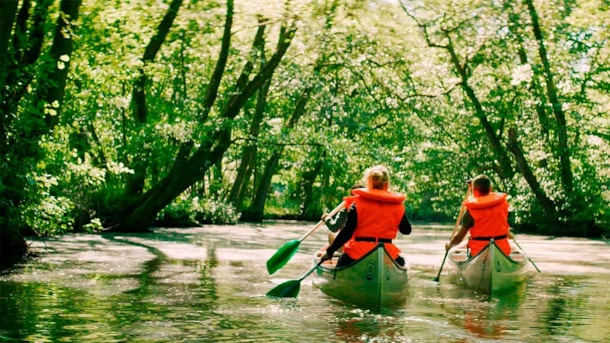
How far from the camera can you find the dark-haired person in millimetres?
11906

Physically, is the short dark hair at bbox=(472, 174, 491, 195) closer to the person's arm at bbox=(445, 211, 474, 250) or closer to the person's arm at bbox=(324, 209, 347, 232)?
the person's arm at bbox=(445, 211, 474, 250)

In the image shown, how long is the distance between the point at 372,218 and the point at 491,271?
7.89 ft

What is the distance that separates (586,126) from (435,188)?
599 inches

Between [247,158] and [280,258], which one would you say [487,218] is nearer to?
[280,258]

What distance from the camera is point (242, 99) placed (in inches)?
909

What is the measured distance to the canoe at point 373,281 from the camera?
979 centimetres

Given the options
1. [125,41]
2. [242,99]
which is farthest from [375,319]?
[242,99]

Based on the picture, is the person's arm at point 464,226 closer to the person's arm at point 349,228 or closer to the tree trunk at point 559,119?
the person's arm at point 349,228

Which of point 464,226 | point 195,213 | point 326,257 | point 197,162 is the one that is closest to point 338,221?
point 326,257

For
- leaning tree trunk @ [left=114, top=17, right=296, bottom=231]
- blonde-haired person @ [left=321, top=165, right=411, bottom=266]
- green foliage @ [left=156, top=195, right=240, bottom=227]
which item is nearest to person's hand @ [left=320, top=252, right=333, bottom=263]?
blonde-haired person @ [left=321, top=165, right=411, bottom=266]

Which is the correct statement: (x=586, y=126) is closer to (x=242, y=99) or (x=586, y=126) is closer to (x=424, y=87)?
(x=424, y=87)

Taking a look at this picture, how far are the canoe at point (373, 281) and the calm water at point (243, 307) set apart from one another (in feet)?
0.54

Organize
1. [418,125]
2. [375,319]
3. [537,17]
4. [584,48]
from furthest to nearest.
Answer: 1. [418,125]
2. [584,48]
3. [537,17]
4. [375,319]

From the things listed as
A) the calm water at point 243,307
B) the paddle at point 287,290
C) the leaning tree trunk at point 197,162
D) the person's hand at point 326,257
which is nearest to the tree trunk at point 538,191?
the leaning tree trunk at point 197,162
